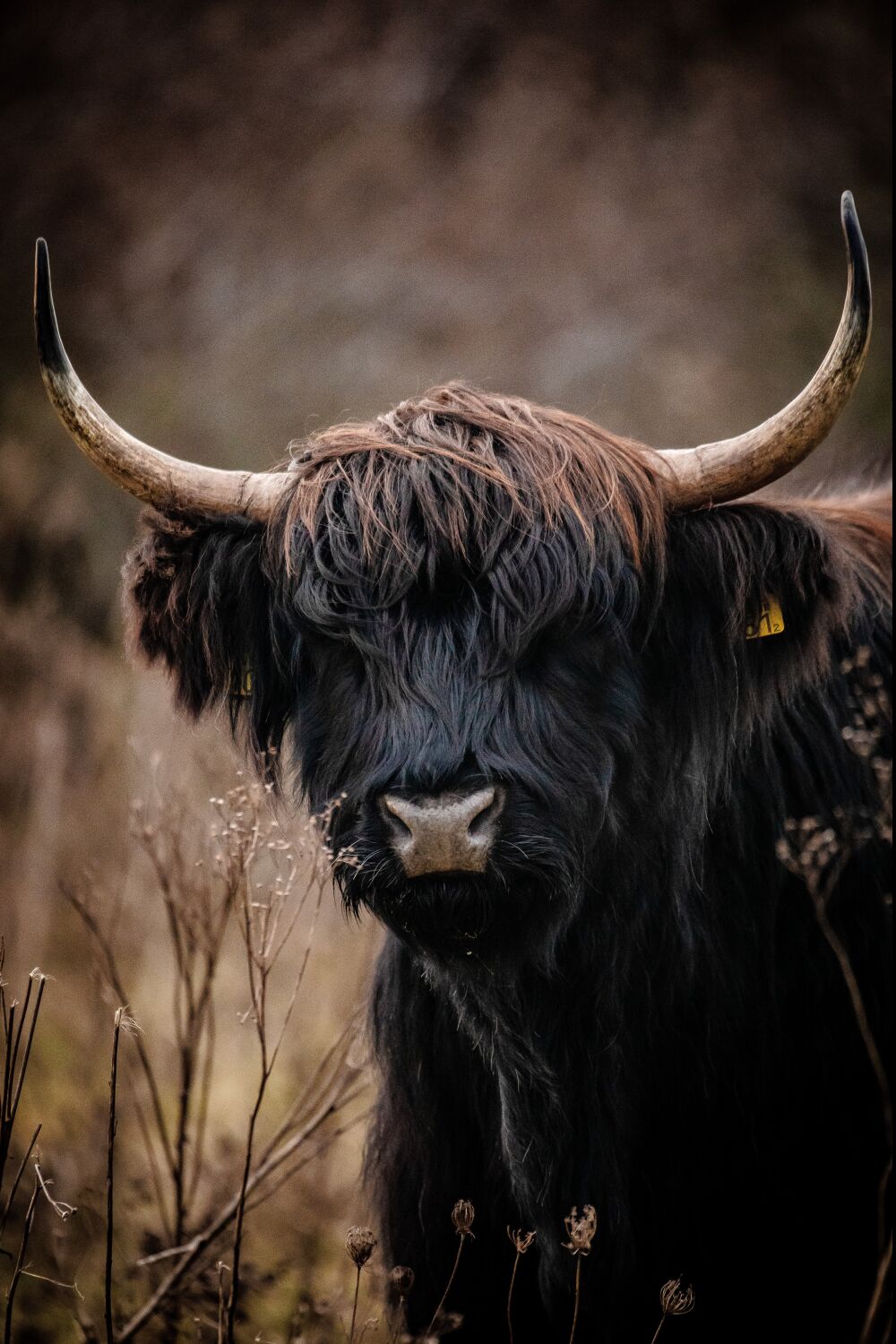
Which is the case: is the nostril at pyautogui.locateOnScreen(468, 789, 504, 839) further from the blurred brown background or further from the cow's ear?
the blurred brown background

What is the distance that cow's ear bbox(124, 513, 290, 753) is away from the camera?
2.99 metres

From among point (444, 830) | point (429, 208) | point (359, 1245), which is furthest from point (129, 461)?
point (429, 208)

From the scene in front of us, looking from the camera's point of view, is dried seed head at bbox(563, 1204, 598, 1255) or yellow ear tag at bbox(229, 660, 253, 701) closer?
dried seed head at bbox(563, 1204, 598, 1255)

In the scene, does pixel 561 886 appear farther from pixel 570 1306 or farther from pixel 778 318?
pixel 778 318

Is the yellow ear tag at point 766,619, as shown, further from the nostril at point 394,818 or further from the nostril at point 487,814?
the nostril at point 394,818

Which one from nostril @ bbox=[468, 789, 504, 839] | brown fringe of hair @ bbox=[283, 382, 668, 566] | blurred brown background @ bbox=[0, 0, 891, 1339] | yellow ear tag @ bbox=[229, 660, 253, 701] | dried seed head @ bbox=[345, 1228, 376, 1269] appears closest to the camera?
dried seed head @ bbox=[345, 1228, 376, 1269]

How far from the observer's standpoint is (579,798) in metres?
2.72

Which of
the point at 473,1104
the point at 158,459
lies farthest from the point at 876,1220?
the point at 158,459

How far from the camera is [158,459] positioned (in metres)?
2.93

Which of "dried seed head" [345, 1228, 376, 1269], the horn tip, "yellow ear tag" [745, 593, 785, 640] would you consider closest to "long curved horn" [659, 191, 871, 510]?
"yellow ear tag" [745, 593, 785, 640]

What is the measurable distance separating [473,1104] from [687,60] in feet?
34.4

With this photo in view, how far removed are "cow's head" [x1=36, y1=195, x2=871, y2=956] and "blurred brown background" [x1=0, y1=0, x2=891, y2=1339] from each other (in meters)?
5.47

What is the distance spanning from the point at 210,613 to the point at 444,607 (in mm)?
668

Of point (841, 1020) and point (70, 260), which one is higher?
point (70, 260)
